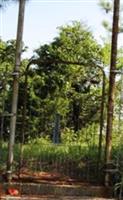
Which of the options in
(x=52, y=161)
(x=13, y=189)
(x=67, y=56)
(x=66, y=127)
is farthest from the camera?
(x=67, y=56)

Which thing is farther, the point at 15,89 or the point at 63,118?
the point at 63,118

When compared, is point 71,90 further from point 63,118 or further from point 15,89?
point 15,89

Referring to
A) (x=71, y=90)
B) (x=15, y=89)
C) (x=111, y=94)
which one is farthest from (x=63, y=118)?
(x=15, y=89)

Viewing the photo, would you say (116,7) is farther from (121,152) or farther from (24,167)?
(24,167)

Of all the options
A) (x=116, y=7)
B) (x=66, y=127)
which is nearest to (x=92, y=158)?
(x=66, y=127)

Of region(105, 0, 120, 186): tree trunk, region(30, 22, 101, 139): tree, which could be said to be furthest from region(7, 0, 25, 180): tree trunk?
region(105, 0, 120, 186): tree trunk

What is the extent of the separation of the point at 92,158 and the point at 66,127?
78 cm

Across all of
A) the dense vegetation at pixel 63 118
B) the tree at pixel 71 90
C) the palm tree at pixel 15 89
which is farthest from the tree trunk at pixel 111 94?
the palm tree at pixel 15 89

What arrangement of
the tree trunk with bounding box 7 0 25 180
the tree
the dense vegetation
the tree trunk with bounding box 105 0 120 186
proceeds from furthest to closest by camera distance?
the tree → the dense vegetation → the tree trunk with bounding box 105 0 120 186 → the tree trunk with bounding box 7 0 25 180

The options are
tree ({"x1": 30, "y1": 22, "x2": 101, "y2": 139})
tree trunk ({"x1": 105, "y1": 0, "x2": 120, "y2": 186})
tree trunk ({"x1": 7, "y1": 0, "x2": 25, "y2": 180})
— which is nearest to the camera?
tree trunk ({"x1": 7, "y1": 0, "x2": 25, "y2": 180})

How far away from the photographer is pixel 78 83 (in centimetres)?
935

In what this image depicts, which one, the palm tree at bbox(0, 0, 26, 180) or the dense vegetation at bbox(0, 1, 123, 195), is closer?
the palm tree at bbox(0, 0, 26, 180)

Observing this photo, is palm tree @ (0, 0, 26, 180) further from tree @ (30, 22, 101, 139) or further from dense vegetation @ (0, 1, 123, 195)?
tree @ (30, 22, 101, 139)

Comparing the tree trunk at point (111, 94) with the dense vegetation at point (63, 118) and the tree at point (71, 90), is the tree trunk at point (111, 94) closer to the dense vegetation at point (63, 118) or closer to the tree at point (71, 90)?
the dense vegetation at point (63, 118)
